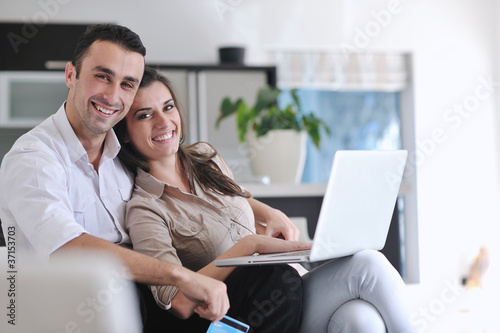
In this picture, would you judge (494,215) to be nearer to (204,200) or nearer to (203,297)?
(204,200)

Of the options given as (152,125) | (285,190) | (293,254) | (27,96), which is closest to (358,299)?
(293,254)

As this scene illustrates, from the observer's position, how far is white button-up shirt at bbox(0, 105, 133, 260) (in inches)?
51.1

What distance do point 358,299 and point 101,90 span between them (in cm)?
85

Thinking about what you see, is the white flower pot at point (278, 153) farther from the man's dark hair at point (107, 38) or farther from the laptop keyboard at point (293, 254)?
the laptop keyboard at point (293, 254)

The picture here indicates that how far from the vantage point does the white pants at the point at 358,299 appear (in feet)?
4.61

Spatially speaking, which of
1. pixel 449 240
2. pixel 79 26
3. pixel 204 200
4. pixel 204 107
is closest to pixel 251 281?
pixel 204 200

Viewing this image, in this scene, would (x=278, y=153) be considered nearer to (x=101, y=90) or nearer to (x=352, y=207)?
(x=101, y=90)

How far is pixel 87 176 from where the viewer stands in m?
1.57

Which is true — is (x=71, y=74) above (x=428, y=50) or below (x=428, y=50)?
below

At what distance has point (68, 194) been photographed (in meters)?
1.48

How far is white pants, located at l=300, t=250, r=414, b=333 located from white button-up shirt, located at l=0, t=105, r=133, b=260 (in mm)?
533

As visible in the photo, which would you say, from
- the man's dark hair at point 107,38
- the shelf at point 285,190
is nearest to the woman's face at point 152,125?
the man's dark hair at point 107,38

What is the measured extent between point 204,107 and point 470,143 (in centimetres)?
263

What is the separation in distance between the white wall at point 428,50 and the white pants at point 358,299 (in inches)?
148
